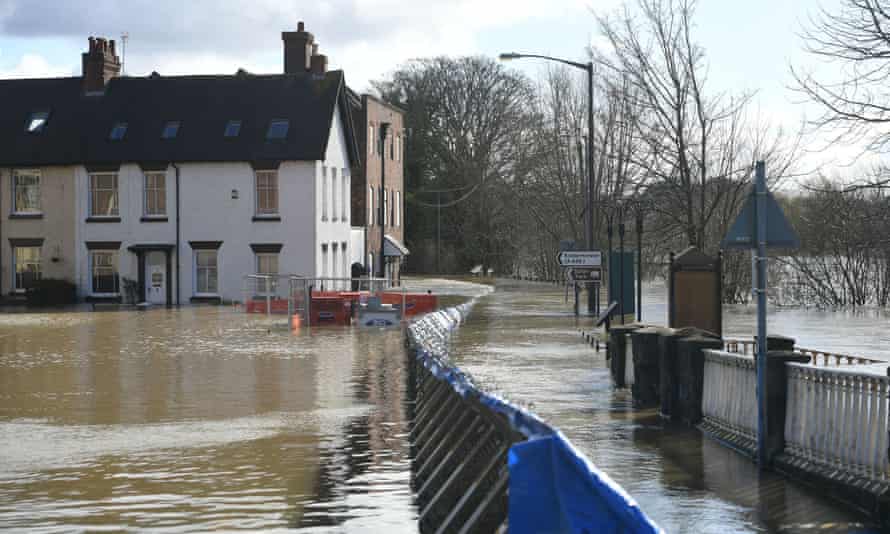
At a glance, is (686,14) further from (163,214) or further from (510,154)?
(510,154)

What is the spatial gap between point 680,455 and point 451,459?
385 cm

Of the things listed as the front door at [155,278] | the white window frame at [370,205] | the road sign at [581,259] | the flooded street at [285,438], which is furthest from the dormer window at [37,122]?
the road sign at [581,259]

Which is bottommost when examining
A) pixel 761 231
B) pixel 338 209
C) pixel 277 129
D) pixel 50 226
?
pixel 761 231

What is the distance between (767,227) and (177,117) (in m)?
44.8

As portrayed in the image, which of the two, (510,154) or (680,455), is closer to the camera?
(680,455)

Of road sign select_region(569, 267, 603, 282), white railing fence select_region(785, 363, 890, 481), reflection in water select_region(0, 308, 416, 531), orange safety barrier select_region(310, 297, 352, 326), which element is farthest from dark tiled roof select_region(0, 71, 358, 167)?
white railing fence select_region(785, 363, 890, 481)

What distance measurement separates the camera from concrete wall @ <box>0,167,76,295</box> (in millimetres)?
54562

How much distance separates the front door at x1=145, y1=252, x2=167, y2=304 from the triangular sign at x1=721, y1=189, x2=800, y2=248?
4323cm

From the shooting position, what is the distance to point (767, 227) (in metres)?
12.6

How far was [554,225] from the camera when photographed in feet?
229

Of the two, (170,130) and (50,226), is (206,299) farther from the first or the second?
(50,226)

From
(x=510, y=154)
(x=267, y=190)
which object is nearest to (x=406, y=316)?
(x=267, y=190)

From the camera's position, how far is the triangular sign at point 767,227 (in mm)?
12523

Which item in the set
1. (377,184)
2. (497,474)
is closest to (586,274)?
(497,474)
